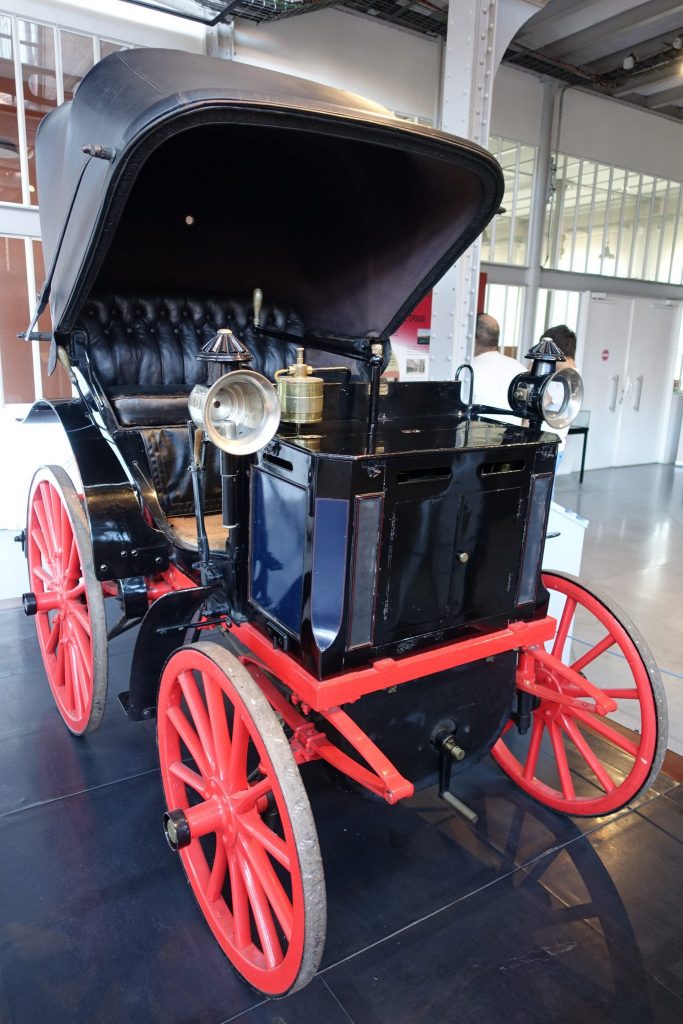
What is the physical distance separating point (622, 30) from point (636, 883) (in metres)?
7.02

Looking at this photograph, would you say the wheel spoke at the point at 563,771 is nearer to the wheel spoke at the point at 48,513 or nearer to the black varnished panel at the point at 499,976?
the black varnished panel at the point at 499,976

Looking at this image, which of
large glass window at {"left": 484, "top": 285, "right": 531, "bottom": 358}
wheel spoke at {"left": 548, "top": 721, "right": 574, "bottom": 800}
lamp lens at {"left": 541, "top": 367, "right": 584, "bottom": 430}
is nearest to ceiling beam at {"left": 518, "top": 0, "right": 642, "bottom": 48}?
large glass window at {"left": 484, "top": 285, "right": 531, "bottom": 358}

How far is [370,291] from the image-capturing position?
2684mm

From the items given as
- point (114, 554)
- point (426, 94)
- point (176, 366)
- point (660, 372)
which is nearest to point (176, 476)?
point (114, 554)

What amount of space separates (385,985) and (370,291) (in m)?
2.24

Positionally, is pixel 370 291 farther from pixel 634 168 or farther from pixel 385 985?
pixel 634 168

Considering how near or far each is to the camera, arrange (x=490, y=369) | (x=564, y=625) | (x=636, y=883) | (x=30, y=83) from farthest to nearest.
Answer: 1. (x=30, y=83)
2. (x=490, y=369)
3. (x=564, y=625)
4. (x=636, y=883)

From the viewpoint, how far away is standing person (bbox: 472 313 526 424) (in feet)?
11.6

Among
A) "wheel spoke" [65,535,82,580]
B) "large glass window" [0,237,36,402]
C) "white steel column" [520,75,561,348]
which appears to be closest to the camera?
"wheel spoke" [65,535,82,580]

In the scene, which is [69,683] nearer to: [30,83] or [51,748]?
[51,748]

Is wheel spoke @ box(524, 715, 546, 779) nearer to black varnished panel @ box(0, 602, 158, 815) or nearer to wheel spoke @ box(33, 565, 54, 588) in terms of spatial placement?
black varnished panel @ box(0, 602, 158, 815)

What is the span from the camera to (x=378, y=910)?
6.09 feet

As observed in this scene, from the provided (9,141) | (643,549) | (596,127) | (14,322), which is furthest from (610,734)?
(596,127)

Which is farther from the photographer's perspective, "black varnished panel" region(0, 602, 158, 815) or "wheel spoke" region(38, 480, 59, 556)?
"wheel spoke" region(38, 480, 59, 556)
